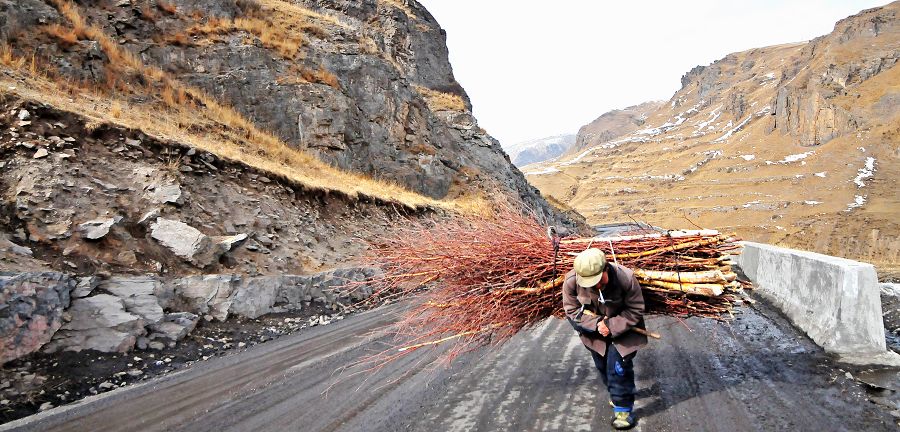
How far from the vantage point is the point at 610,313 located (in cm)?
402

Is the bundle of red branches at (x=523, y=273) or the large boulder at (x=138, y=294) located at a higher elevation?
the bundle of red branches at (x=523, y=273)

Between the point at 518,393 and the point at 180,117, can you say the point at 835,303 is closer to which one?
the point at 518,393

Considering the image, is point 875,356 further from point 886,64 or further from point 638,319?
point 886,64

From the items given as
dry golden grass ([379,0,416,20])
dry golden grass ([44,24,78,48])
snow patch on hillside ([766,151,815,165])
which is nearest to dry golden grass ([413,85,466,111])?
dry golden grass ([379,0,416,20])

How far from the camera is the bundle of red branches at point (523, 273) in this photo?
443cm

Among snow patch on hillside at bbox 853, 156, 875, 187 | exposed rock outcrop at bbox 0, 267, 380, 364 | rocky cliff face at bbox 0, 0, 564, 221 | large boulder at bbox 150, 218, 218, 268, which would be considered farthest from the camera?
snow patch on hillside at bbox 853, 156, 875, 187

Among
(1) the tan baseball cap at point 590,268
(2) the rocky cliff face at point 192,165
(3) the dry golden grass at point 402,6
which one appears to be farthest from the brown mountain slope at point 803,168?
(1) the tan baseball cap at point 590,268

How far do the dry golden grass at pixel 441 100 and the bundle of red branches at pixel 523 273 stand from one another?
3029 centimetres

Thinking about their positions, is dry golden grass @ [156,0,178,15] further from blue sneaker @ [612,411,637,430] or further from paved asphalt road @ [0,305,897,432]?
blue sneaker @ [612,411,637,430]

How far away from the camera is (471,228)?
565 cm

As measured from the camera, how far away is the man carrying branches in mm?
3834

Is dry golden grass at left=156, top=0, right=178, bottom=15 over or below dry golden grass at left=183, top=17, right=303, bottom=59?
over

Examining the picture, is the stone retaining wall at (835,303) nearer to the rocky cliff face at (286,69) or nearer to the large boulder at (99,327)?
the large boulder at (99,327)

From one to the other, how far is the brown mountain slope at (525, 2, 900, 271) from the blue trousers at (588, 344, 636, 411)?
30948mm
